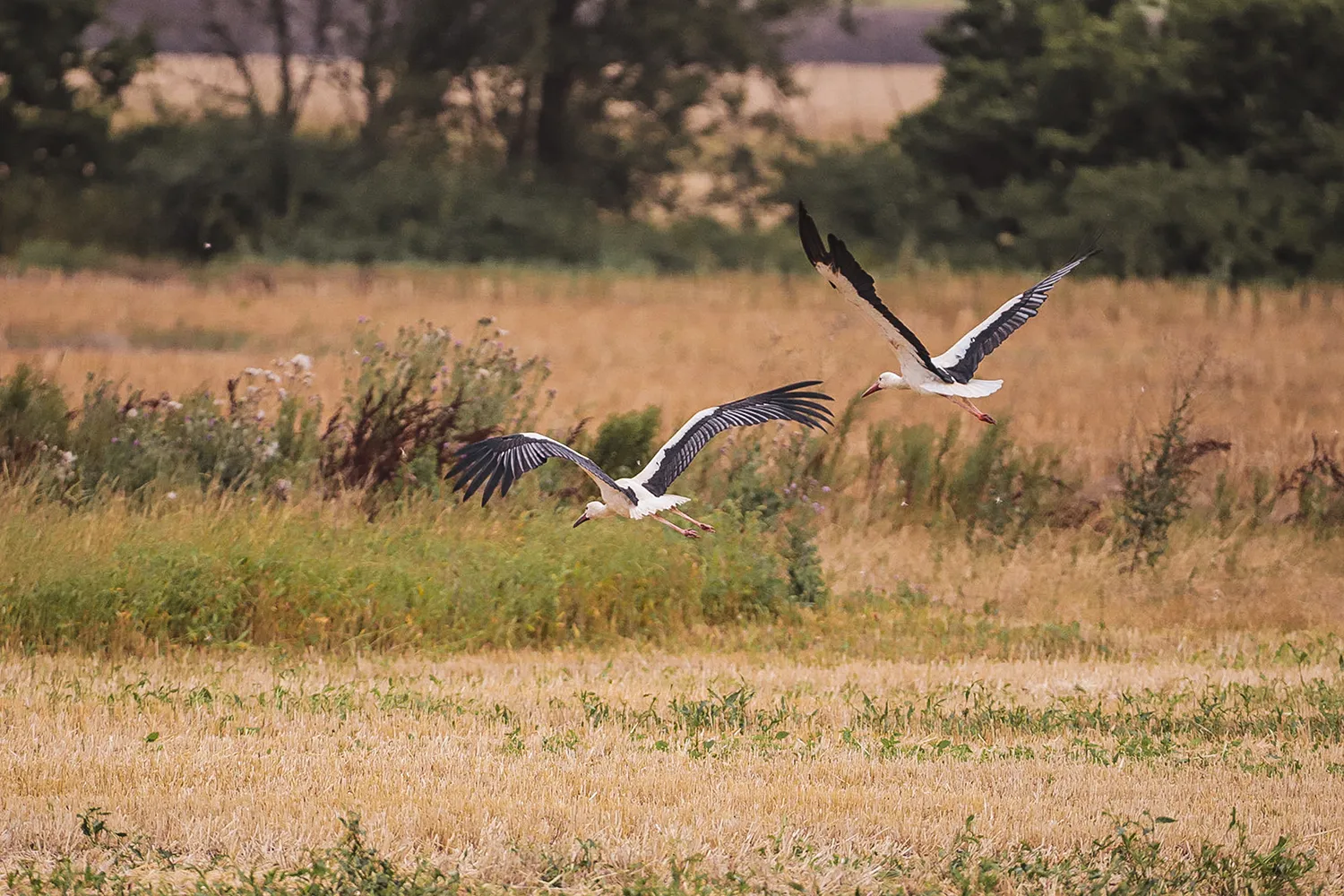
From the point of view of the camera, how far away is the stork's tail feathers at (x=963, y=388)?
31.3ft

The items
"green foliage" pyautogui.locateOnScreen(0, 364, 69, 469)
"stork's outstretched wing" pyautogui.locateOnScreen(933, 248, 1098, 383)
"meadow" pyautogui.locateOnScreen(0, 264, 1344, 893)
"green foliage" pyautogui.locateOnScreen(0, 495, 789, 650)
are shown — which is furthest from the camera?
"green foliage" pyautogui.locateOnScreen(0, 364, 69, 469)

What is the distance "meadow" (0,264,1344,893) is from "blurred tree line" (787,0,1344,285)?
60.0 ft

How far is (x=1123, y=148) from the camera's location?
142 feet

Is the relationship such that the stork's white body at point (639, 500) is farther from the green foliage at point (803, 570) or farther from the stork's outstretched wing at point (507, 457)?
the green foliage at point (803, 570)

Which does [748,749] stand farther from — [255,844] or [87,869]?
[87,869]

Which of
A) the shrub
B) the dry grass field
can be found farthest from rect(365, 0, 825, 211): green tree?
the dry grass field

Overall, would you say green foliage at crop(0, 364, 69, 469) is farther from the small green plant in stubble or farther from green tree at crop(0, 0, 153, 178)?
green tree at crop(0, 0, 153, 178)

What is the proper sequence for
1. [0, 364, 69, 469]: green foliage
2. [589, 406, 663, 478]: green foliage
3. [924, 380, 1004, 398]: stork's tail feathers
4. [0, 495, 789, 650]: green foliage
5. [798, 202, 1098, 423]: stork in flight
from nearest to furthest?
[798, 202, 1098, 423]: stork in flight < [924, 380, 1004, 398]: stork's tail feathers < [0, 495, 789, 650]: green foliage < [0, 364, 69, 469]: green foliage < [589, 406, 663, 478]: green foliage

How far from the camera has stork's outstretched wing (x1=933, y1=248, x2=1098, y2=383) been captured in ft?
32.2

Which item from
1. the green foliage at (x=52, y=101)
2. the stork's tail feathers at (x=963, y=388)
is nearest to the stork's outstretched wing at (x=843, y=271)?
the stork's tail feathers at (x=963, y=388)

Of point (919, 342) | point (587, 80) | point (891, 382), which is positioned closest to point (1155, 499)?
point (891, 382)

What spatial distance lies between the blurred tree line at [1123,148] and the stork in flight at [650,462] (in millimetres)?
25965

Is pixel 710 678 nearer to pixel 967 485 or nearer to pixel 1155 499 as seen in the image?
pixel 1155 499

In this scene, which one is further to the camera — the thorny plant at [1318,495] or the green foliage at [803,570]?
the thorny plant at [1318,495]
